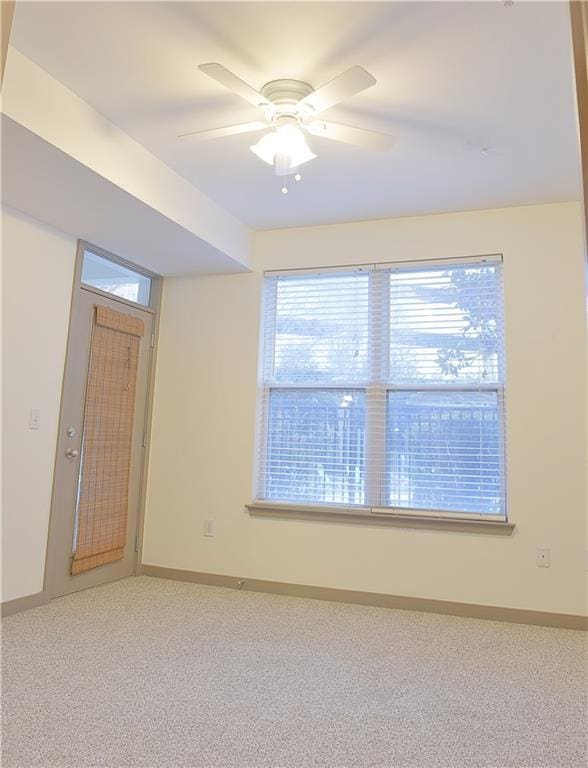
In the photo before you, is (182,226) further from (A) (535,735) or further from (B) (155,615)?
(A) (535,735)

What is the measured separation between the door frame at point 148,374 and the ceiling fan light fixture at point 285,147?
1757 millimetres

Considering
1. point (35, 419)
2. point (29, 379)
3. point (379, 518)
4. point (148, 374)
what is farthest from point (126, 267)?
point (379, 518)

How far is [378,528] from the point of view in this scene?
3.71 metres

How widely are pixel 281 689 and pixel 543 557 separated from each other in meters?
1.91

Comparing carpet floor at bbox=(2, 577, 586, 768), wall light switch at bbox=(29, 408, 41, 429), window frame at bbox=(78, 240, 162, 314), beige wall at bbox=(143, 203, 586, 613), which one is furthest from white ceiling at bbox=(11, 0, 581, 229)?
carpet floor at bbox=(2, 577, 586, 768)

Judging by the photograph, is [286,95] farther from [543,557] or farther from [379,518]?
[543,557]

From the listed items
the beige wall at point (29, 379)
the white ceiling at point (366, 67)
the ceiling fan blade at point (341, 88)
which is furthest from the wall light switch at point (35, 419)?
the ceiling fan blade at point (341, 88)

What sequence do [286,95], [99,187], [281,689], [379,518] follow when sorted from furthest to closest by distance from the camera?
[379,518] < [99,187] < [286,95] < [281,689]

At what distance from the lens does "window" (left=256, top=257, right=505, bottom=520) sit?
143 inches

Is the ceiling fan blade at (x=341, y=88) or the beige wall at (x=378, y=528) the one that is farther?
the beige wall at (x=378, y=528)

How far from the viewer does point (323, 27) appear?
2139mm

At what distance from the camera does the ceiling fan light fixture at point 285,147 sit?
249cm

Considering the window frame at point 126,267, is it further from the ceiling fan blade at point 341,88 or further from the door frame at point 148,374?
the ceiling fan blade at point 341,88

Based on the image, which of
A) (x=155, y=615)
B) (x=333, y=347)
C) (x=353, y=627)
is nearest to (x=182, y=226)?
(x=333, y=347)
